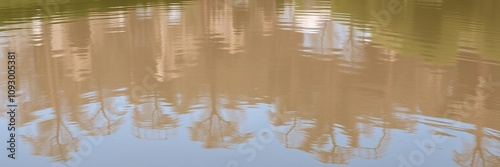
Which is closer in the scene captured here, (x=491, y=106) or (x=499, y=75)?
(x=491, y=106)

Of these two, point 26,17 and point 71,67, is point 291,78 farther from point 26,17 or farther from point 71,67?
point 26,17

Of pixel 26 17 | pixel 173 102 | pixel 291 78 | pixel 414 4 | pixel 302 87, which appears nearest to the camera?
pixel 173 102

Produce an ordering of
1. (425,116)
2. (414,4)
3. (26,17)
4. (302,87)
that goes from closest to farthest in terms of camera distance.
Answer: (425,116)
(302,87)
(26,17)
(414,4)

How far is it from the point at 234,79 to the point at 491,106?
4.29 meters

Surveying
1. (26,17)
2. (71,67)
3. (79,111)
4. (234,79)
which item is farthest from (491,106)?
(26,17)

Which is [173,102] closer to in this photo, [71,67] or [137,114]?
[137,114]

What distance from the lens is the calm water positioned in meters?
7.30

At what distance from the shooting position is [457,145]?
7504 millimetres

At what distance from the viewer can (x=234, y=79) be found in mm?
Result: 10781

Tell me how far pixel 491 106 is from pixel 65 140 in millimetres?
6299

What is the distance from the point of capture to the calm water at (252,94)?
7.30m

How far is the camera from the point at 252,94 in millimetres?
9844

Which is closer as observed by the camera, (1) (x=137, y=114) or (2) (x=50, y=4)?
(1) (x=137, y=114)

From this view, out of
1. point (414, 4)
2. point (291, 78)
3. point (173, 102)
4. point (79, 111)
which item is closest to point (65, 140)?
point (79, 111)
